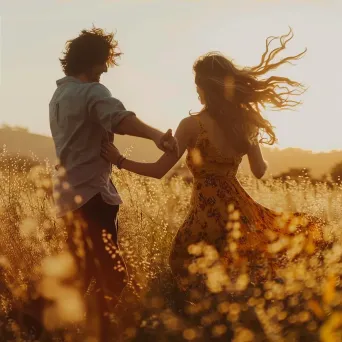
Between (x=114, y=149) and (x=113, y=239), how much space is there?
0.53 meters

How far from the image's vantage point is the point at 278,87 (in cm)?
429

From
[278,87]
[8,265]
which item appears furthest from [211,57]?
[8,265]

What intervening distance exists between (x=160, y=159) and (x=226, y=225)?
73cm

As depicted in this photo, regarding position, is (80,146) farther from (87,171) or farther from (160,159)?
(160,159)

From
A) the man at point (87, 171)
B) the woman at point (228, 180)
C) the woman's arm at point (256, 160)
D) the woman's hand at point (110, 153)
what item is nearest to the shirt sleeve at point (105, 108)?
the man at point (87, 171)

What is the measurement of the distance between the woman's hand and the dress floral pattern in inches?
33.9

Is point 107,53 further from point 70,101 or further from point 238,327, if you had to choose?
point 238,327

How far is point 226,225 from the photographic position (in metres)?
4.18

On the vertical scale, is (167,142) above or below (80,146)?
below

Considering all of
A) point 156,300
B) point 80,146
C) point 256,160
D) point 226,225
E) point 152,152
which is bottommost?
point 156,300

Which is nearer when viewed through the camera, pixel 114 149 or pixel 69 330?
pixel 114 149

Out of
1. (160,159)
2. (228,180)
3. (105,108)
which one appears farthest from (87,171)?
(228,180)

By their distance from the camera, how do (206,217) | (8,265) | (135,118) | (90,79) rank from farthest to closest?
(8,265) < (206,217) < (90,79) < (135,118)

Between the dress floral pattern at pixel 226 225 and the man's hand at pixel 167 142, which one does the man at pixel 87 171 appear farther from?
the dress floral pattern at pixel 226 225
